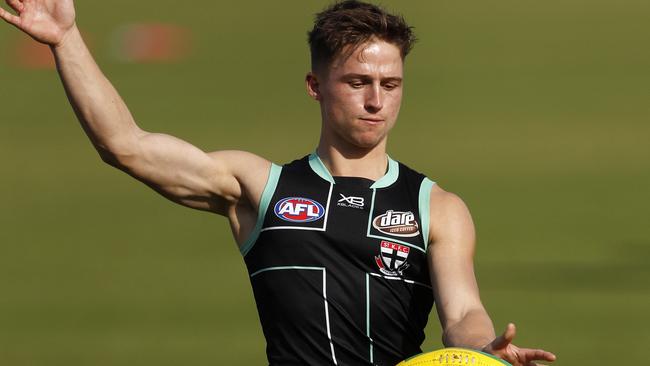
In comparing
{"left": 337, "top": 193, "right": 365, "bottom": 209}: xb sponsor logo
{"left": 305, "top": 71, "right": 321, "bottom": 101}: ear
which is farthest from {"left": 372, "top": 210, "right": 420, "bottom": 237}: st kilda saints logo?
{"left": 305, "top": 71, "right": 321, "bottom": 101}: ear

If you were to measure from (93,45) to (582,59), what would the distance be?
8672mm

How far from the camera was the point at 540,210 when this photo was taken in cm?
1773

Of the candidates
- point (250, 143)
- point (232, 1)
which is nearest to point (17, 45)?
point (232, 1)

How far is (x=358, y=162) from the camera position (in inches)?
290

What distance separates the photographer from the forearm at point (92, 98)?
677 centimetres

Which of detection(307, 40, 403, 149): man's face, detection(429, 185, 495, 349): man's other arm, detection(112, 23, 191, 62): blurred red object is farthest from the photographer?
detection(112, 23, 191, 62): blurred red object

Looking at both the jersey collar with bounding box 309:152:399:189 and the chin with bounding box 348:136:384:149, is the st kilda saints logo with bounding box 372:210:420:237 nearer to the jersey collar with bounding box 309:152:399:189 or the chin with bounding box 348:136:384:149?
the jersey collar with bounding box 309:152:399:189

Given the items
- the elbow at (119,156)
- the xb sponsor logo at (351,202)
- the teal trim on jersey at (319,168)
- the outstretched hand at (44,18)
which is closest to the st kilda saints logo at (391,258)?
the xb sponsor logo at (351,202)

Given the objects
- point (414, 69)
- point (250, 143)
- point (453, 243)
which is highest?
point (414, 69)

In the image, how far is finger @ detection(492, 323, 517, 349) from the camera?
6148 mm

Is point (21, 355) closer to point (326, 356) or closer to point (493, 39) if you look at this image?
point (326, 356)

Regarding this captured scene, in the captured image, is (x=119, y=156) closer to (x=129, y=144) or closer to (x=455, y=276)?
(x=129, y=144)

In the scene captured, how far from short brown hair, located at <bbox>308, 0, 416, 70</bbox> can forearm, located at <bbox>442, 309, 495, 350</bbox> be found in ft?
4.95

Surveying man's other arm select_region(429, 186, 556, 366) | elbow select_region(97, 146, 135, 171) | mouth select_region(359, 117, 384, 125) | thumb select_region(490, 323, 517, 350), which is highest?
mouth select_region(359, 117, 384, 125)
